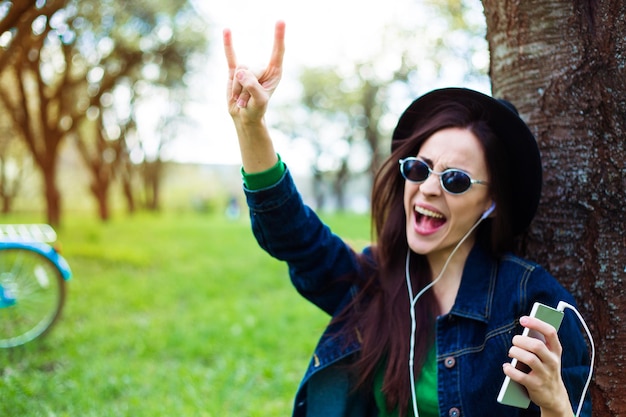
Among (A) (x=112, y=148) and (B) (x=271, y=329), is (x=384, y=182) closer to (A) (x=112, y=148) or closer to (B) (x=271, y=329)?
(B) (x=271, y=329)

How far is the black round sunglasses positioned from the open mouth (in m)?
0.10

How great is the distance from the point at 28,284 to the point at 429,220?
4396 mm

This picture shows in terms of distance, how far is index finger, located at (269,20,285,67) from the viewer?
1.80 m

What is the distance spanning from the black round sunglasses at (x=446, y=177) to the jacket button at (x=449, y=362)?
54 centimetres

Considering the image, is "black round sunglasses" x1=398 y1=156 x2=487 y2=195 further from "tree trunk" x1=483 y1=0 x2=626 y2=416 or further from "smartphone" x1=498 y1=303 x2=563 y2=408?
"smartphone" x1=498 y1=303 x2=563 y2=408

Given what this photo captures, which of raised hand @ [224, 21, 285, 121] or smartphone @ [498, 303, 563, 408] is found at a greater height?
raised hand @ [224, 21, 285, 121]

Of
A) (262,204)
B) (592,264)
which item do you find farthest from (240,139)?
(592,264)

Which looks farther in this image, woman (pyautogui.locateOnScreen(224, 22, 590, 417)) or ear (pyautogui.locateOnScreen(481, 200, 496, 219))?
ear (pyautogui.locateOnScreen(481, 200, 496, 219))

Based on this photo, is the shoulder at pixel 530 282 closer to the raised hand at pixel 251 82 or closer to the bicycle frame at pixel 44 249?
the raised hand at pixel 251 82

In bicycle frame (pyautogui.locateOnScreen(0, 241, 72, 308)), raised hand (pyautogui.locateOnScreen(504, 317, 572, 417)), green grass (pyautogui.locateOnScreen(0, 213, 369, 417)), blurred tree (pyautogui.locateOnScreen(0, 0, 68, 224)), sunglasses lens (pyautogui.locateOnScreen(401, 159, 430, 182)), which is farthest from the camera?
blurred tree (pyautogui.locateOnScreen(0, 0, 68, 224))

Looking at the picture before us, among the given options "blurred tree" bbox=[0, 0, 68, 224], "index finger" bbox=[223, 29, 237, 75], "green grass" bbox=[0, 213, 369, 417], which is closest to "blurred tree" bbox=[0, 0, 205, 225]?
"blurred tree" bbox=[0, 0, 68, 224]

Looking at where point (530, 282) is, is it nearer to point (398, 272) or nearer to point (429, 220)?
point (429, 220)

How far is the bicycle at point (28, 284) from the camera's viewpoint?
195 inches

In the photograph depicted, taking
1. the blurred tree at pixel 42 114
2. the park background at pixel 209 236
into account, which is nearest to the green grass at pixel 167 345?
the park background at pixel 209 236
